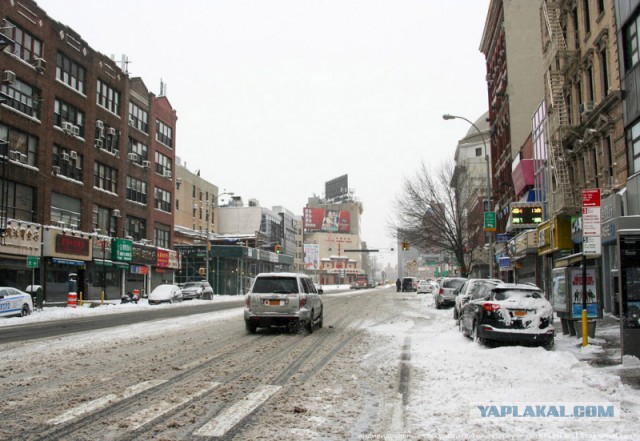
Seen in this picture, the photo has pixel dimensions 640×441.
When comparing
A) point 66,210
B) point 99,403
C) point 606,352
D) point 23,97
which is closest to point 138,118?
point 66,210

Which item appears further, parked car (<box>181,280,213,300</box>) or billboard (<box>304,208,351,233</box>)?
billboard (<box>304,208,351,233</box>)

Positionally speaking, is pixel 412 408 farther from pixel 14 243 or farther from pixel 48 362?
pixel 14 243

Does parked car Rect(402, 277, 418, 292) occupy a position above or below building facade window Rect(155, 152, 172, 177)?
below

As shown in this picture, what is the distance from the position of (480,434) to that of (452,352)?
655 cm

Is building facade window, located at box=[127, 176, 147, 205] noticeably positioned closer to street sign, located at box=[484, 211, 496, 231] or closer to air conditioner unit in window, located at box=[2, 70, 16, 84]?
air conditioner unit in window, located at box=[2, 70, 16, 84]

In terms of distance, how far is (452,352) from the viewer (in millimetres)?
12227

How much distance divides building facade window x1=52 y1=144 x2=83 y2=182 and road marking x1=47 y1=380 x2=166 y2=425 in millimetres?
32625

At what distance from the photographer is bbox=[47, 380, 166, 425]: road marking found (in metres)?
6.46

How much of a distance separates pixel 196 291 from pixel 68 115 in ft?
54.9

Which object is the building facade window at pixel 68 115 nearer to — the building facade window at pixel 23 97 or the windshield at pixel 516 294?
the building facade window at pixel 23 97

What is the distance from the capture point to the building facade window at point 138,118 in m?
48.5

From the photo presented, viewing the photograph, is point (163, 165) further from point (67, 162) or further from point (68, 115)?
point (67, 162)

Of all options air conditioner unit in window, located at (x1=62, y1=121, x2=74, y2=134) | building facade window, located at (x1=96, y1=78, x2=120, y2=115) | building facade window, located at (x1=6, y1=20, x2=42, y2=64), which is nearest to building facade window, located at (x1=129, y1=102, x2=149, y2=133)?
building facade window, located at (x1=96, y1=78, x2=120, y2=115)

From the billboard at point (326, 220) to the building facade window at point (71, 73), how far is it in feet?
428
